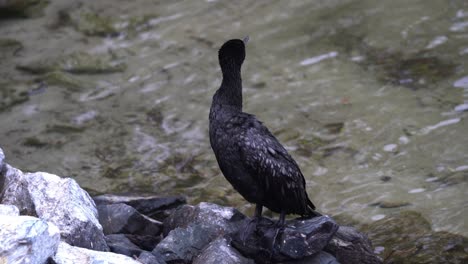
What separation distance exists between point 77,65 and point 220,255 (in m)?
6.77

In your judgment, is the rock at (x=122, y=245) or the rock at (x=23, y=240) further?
the rock at (x=122, y=245)

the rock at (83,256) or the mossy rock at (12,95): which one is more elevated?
the rock at (83,256)

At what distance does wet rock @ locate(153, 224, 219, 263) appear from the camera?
555 cm

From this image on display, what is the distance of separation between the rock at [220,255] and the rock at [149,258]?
0.86 ft

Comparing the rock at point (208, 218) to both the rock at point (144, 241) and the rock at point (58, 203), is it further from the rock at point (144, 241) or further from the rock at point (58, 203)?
the rock at point (58, 203)

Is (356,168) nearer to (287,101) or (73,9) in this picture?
(287,101)

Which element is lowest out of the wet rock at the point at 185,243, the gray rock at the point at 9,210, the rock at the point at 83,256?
the wet rock at the point at 185,243

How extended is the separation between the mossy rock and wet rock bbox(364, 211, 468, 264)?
219 inches

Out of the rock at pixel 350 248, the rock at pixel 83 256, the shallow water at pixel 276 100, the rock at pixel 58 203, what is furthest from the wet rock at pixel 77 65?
the rock at pixel 83 256

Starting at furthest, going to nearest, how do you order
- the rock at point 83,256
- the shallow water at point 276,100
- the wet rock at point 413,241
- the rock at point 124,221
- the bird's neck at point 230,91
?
the shallow water at point 276,100
the wet rock at point 413,241
the rock at point 124,221
the bird's neck at point 230,91
the rock at point 83,256

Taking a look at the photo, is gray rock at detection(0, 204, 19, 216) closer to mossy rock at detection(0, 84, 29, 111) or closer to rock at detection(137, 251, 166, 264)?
rock at detection(137, 251, 166, 264)

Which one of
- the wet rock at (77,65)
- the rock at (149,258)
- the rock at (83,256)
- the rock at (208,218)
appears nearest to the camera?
the rock at (83,256)

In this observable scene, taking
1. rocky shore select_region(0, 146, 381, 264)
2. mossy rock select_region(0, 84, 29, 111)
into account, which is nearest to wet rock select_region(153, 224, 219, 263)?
rocky shore select_region(0, 146, 381, 264)

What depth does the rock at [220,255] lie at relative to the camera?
5.30 meters
